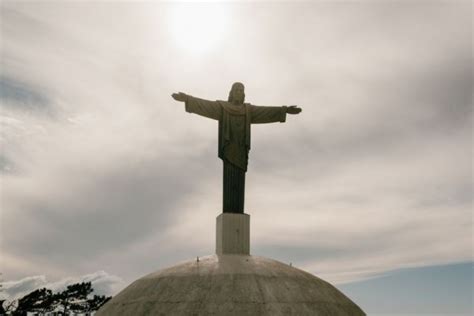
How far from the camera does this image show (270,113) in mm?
26859

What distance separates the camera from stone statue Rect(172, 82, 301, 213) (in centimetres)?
2494

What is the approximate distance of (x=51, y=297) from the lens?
51312 millimetres

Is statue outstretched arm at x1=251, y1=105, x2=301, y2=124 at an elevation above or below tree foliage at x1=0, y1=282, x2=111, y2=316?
above

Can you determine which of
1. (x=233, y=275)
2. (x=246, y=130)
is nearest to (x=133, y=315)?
(x=233, y=275)

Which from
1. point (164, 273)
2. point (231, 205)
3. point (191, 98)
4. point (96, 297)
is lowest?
point (96, 297)

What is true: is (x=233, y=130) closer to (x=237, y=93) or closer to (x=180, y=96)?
(x=237, y=93)

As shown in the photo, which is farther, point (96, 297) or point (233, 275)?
point (96, 297)

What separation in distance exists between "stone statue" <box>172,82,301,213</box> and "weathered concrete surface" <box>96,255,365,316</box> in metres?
3.87

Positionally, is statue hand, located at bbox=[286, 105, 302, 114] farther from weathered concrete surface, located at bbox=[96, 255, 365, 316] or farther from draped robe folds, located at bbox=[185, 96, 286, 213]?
weathered concrete surface, located at bbox=[96, 255, 365, 316]

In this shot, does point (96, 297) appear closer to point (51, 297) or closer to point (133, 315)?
point (51, 297)

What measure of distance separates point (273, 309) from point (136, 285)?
23.1 feet

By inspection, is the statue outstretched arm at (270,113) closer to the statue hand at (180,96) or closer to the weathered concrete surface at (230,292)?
the statue hand at (180,96)

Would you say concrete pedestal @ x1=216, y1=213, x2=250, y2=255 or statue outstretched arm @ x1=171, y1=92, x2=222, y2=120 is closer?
concrete pedestal @ x1=216, y1=213, x2=250, y2=255

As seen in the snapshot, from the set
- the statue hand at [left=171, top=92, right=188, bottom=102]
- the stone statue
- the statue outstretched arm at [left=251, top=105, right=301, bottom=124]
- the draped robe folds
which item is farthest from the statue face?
the statue hand at [left=171, top=92, right=188, bottom=102]
